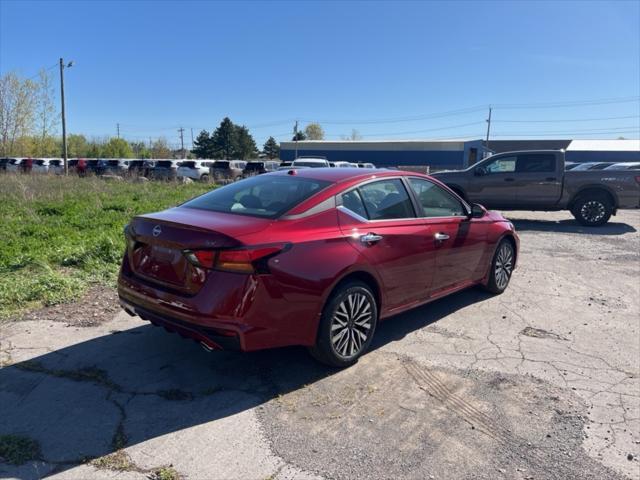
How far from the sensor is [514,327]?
5.15 meters

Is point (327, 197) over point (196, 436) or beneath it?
over

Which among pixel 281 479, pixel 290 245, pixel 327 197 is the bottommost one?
pixel 281 479

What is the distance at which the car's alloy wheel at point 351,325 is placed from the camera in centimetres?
382

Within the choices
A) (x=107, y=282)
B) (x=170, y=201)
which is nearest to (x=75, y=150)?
(x=170, y=201)

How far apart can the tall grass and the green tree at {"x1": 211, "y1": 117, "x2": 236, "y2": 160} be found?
227ft

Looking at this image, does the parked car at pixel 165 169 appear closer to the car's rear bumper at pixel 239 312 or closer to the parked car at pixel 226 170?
the parked car at pixel 226 170

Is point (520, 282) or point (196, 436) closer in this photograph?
point (196, 436)

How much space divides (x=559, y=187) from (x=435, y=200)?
29.8ft

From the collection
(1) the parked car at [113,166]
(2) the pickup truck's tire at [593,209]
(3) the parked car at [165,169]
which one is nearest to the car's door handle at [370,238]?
(2) the pickup truck's tire at [593,209]

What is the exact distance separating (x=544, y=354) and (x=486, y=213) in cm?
187

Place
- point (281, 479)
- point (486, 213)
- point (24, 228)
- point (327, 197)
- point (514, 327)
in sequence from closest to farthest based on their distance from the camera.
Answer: point (281, 479) < point (327, 197) < point (514, 327) < point (486, 213) < point (24, 228)

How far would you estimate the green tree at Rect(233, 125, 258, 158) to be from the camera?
268 ft

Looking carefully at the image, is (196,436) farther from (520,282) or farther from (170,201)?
(170,201)

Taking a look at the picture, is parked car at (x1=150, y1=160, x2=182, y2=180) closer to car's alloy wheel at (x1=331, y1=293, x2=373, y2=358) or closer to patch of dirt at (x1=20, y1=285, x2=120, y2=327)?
patch of dirt at (x1=20, y1=285, x2=120, y2=327)
